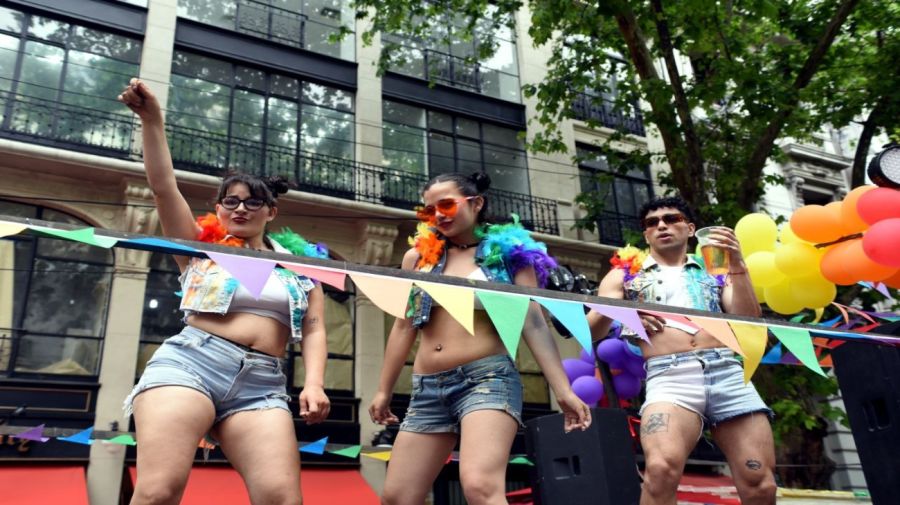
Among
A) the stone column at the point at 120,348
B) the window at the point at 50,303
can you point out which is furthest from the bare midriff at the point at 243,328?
the window at the point at 50,303

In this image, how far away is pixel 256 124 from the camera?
1231cm

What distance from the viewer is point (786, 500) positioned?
21.9ft

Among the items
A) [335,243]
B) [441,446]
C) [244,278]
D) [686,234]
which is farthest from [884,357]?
[335,243]

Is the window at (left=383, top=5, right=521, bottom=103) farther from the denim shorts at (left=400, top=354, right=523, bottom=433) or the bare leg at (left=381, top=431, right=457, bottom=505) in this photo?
the bare leg at (left=381, top=431, right=457, bottom=505)

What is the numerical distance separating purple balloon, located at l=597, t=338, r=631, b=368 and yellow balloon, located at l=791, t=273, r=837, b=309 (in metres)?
1.78

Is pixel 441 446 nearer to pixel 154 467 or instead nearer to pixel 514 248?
pixel 514 248

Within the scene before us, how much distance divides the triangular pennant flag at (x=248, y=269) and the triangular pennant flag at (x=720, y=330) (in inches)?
72.2

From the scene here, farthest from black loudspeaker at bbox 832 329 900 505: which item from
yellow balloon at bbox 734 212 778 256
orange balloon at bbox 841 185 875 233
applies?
yellow balloon at bbox 734 212 778 256

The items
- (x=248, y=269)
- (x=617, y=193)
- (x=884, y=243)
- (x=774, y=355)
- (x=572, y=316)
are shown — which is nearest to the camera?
(x=248, y=269)

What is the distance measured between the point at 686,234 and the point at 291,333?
7.08 feet

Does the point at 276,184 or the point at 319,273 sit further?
the point at 276,184

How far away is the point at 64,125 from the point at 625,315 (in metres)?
10.6

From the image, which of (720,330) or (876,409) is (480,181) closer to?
(720,330)

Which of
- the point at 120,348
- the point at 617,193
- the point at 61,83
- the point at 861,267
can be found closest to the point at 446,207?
the point at 861,267
